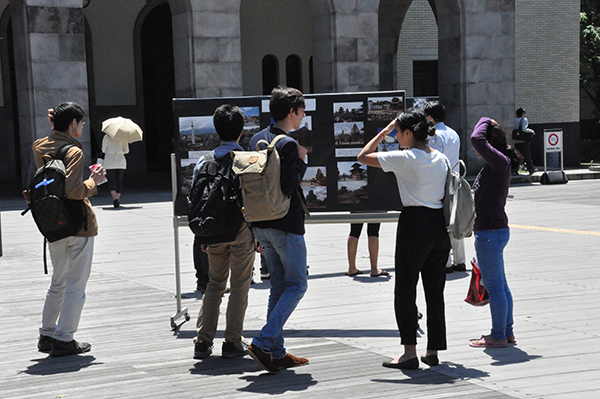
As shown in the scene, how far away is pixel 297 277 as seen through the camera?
6.25 metres

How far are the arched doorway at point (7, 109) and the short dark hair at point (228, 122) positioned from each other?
2257 centimetres

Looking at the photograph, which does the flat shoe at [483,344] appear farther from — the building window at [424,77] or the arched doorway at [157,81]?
the building window at [424,77]

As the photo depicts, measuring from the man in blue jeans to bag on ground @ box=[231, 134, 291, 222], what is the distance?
0.06 m

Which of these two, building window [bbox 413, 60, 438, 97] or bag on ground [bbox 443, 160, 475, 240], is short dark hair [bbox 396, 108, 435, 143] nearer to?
bag on ground [bbox 443, 160, 475, 240]

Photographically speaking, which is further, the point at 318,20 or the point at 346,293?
the point at 318,20

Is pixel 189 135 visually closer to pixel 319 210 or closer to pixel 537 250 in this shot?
pixel 319 210

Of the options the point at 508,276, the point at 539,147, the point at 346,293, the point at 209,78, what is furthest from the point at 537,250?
the point at 539,147

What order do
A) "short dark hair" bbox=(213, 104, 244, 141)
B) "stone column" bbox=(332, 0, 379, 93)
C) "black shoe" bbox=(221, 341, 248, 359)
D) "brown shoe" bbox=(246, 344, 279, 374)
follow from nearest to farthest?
"brown shoe" bbox=(246, 344, 279, 374)
"short dark hair" bbox=(213, 104, 244, 141)
"black shoe" bbox=(221, 341, 248, 359)
"stone column" bbox=(332, 0, 379, 93)

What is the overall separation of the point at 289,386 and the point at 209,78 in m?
16.4

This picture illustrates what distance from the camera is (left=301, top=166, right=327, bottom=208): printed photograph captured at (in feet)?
29.0

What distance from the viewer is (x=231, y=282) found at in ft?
21.8

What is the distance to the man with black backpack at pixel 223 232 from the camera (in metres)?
6.38

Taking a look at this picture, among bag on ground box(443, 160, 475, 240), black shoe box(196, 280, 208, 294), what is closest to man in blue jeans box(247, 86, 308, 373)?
bag on ground box(443, 160, 475, 240)

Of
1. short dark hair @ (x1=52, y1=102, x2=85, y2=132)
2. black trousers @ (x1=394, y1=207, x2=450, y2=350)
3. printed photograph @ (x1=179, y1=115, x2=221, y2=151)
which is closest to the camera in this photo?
black trousers @ (x1=394, y1=207, x2=450, y2=350)
